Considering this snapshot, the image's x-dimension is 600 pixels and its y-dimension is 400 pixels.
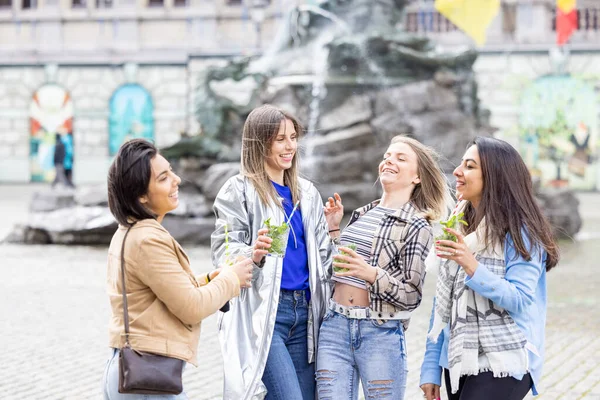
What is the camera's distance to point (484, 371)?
11.9 ft

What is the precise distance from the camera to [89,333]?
333 inches

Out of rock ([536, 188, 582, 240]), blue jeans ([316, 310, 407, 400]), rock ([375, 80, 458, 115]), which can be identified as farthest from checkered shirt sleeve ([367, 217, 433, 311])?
rock ([375, 80, 458, 115])

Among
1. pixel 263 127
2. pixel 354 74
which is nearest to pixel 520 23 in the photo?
pixel 354 74

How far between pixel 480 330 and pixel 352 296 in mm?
605

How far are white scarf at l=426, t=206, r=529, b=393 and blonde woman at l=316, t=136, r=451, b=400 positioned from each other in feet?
0.86

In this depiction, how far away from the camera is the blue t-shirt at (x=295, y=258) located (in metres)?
4.02

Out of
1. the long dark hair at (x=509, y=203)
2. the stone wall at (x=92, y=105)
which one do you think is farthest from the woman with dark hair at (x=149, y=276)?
the stone wall at (x=92, y=105)

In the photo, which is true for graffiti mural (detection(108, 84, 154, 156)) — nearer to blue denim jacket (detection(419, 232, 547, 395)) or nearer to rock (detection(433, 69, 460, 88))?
rock (detection(433, 69, 460, 88))

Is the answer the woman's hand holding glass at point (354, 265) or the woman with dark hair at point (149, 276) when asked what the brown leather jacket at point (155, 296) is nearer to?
the woman with dark hair at point (149, 276)

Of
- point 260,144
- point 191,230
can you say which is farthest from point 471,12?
point 260,144

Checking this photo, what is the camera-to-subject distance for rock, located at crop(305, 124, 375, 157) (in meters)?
16.3

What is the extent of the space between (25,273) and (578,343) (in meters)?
7.22

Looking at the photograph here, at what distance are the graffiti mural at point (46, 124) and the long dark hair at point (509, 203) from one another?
34.0m

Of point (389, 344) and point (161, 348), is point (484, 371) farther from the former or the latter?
point (161, 348)
